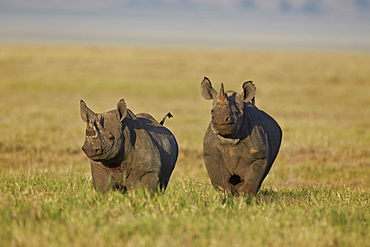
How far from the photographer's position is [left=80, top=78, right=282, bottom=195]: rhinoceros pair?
6996 mm

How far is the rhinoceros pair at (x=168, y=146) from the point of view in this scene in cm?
700

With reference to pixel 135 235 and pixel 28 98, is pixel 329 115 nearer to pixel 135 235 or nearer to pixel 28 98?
pixel 28 98

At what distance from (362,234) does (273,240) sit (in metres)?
1.05

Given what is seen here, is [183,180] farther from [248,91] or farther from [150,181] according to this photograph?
[150,181]

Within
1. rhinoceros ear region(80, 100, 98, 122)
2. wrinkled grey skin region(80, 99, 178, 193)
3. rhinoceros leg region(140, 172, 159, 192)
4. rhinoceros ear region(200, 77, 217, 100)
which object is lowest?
rhinoceros leg region(140, 172, 159, 192)

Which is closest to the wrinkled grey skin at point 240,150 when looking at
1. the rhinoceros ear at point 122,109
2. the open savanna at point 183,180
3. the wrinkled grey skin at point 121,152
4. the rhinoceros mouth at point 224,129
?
the rhinoceros mouth at point 224,129

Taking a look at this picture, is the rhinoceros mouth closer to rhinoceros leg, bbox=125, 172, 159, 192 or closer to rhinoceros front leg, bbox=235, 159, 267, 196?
rhinoceros front leg, bbox=235, 159, 267, 196

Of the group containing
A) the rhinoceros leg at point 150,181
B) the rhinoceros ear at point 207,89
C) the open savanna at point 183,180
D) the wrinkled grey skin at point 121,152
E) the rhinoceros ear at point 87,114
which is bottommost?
the open savanna at point 183,180

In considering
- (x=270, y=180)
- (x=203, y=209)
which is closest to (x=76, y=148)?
(x=270, y=180)

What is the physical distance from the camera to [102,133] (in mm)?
6926

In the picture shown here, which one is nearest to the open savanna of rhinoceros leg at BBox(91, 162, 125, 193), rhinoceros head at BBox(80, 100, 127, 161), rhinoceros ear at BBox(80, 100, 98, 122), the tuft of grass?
the tuft of grass

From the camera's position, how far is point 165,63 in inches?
2190

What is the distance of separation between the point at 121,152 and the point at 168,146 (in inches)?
38.2

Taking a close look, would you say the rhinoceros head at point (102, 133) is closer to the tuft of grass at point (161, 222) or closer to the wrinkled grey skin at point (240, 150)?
the tuft of grass at point (161, 222)
